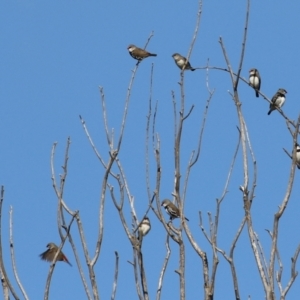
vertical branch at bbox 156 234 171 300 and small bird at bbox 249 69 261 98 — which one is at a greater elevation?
small bird at bbox 249 69 261 98

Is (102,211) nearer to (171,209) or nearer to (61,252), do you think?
(61,252)

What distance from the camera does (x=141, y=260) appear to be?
5211mm

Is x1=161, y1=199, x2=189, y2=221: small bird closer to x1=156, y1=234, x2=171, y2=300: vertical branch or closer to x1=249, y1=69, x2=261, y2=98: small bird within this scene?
x1=156, y1=234, x2=171, y2=300: vertical branch

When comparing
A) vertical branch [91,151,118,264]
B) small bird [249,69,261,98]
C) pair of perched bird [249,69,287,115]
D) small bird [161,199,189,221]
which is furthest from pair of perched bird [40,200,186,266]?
small bird [249,69,261,98]

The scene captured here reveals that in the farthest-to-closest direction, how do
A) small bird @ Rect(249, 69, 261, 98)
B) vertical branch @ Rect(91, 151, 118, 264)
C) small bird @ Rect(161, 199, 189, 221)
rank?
small bird @ Rect(249, 69, 261, 98)
small bird @ Rect(161, 199, 189, 221)
vertical branch @ Rect(91, 151, 118, 264)

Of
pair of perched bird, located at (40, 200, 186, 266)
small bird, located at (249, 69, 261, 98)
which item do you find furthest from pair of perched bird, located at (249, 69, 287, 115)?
pair of perched bird, located at (40, 200, 186, 266)

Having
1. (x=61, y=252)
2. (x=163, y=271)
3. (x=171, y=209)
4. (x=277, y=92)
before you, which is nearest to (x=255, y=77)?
(x=277, y=92)

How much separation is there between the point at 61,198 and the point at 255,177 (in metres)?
1.24

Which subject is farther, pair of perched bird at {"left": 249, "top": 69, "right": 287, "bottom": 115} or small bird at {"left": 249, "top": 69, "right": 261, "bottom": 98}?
small bird at {"left": 249, "top": 69, "right": 261, "bottom": 98}

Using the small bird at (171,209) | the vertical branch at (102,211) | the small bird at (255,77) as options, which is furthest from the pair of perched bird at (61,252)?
the small bird at (255,77)

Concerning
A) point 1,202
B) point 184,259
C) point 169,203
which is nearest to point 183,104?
point 184,259

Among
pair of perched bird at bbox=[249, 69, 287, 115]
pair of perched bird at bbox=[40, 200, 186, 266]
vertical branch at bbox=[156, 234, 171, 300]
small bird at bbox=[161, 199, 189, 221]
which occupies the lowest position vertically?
vertical branch at bbox=[156, 234, 171, 300]

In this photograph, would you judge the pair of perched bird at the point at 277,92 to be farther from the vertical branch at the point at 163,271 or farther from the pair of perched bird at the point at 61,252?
the vertical branch at the point at 163,271

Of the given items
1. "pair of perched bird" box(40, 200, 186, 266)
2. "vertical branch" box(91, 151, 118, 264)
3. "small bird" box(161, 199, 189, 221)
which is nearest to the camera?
"vertical branch" box(91, 151, 118, 264)
